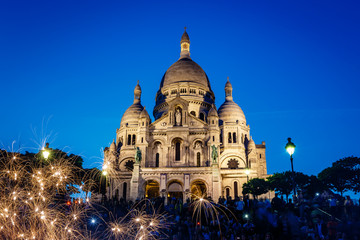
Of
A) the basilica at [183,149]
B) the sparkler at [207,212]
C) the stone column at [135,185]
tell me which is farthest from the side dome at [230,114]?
the sparkler at [207,212]

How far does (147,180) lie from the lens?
45.6m

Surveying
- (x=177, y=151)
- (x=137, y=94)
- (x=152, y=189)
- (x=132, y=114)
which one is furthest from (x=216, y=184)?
(x=137, y=94)

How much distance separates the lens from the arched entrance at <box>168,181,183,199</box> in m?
46.0

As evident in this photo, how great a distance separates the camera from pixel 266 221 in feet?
49.3

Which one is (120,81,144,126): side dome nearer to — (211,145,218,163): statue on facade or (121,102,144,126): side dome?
(121,102,144,126): side dome

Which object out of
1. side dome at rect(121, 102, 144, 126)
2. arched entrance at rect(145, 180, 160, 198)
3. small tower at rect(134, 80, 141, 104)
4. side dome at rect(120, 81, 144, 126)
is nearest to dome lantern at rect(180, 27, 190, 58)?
small tower at rect(134, 80, 141, 104)

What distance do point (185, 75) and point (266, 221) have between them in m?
51.8

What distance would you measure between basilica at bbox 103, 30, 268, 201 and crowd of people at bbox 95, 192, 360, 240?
17442 millimetres

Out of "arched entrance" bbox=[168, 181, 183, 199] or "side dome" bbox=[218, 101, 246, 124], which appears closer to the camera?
"arched entrance" bbox=[168, 181, 183, 199]

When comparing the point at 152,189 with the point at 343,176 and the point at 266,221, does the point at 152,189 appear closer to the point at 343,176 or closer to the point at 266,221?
the point at 343,176

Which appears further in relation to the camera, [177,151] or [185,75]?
[185,75]

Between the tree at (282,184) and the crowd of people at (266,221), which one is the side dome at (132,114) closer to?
the tree at (282,184)

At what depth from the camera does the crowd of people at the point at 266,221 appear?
1189 centimetres

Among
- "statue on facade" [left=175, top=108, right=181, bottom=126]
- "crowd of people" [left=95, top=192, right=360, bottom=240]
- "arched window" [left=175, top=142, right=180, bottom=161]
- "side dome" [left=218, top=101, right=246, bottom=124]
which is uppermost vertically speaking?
"side dome" [left=218, top=101, right=246, bottom=124]
